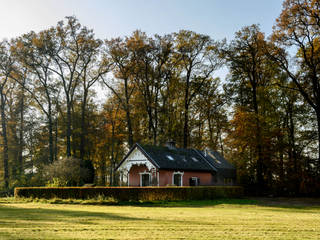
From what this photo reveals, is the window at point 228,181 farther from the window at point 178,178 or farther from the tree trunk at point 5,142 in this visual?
Result: the tree trunk at point 5,142

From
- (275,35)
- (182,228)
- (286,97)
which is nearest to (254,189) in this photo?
(286,97)

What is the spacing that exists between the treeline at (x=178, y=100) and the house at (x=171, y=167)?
2.27 meters

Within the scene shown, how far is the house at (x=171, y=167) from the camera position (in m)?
32.6

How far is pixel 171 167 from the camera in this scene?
32.9 meters

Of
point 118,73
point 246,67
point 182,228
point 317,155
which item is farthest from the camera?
point 118,73

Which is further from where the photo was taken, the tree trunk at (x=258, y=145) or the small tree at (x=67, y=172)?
the tree trunk at (x=258, y=145)

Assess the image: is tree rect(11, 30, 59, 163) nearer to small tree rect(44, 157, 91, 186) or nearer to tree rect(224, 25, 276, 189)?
small tree rect(44, 157, 91, 186)

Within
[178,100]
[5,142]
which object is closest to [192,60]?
[178,100]

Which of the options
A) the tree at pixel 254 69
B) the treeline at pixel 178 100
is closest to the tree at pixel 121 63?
the treeline at pixel 178 100

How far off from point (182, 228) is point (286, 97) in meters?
32.9

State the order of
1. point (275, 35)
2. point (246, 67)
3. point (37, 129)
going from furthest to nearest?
point (37, 129)
point (246, 67)
point (275, 35)

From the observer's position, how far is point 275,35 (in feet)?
104

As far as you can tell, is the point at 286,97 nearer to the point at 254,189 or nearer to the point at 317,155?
the point at 317,155

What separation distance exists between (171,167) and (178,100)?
1364 cm
